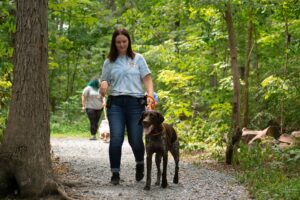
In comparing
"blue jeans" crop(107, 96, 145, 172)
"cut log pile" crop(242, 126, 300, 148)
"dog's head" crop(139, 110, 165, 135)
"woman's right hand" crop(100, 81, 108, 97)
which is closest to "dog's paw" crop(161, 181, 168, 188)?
"blue jeans" crop(107, 96, 145, 172)

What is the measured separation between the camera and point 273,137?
11.7 metres

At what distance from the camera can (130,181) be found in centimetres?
773

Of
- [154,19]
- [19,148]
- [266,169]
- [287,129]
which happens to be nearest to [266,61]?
[287,129]

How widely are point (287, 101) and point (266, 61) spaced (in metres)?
5.97

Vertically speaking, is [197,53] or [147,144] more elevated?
[197,53]

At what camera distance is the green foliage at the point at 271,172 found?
6312 millimetres

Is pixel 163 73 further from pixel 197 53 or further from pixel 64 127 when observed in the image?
pixel 64 127

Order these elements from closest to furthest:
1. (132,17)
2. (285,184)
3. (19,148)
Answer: (19,148), (285,184), (132,17)

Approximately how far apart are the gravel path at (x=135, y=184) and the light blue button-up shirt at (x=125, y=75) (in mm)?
1370

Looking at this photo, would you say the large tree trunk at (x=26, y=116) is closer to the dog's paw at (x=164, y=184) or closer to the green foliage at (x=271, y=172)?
the dog's paw at (x=164, y=184)

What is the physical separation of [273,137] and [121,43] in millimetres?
5750

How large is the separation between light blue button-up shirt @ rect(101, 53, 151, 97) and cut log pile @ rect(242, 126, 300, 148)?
4.27 metres

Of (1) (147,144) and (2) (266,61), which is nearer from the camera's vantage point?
(1) (147,144)

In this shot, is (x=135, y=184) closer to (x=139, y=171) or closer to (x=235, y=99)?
(x=139, y=171)
